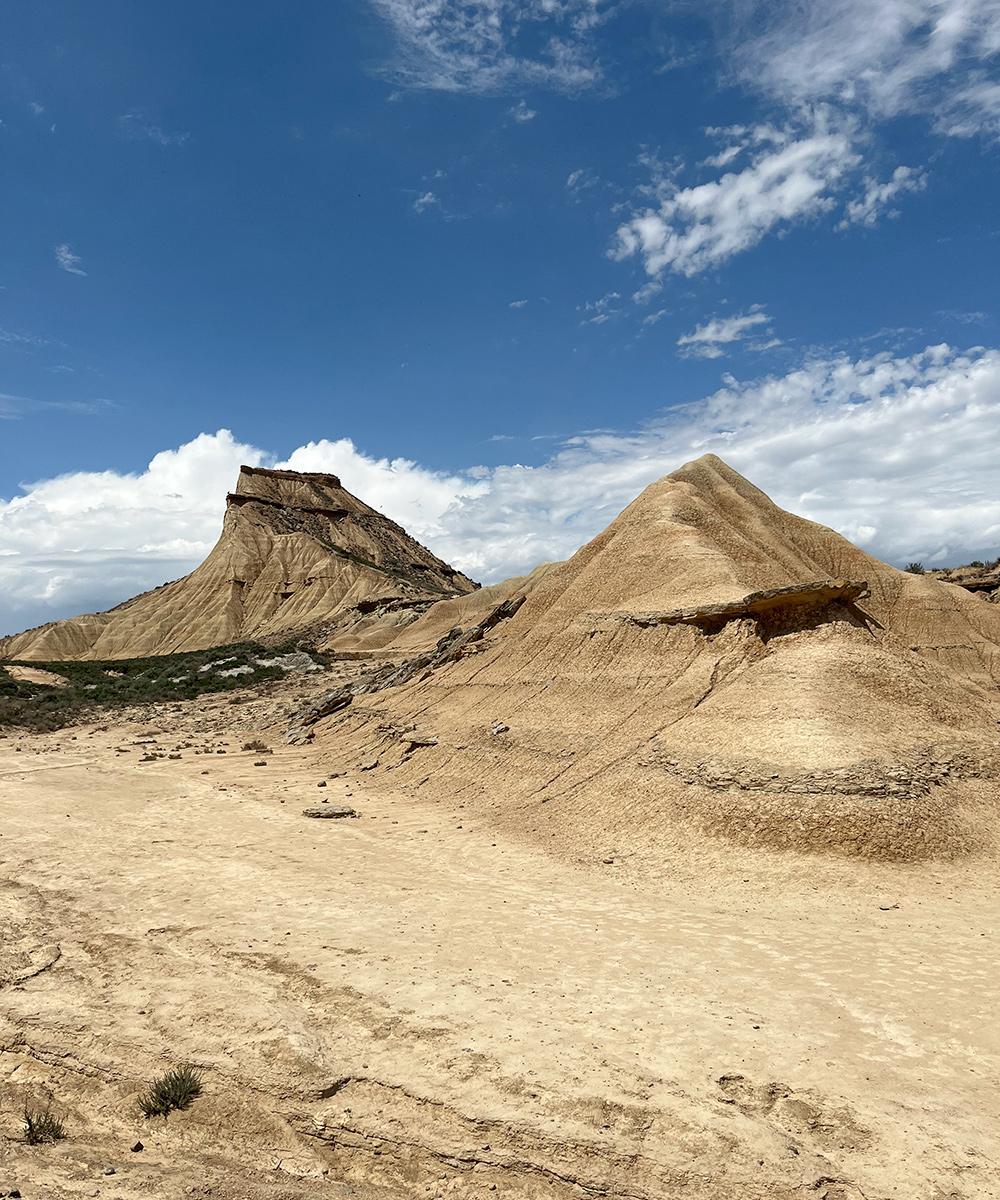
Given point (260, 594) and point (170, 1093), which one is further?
point (260, 594)

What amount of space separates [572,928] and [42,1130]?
613cm

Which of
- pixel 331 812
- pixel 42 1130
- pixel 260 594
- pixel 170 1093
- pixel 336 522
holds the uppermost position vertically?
pixel 336 522

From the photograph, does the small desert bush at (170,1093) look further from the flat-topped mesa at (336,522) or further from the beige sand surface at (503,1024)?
the flat-topped mesa at (336,522)

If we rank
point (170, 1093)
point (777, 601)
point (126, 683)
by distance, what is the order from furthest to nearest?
point (126, 683) < point (777, 601) < point (170, 1093)

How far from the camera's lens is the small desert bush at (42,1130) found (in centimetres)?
529

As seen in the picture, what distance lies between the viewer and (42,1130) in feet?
17.5

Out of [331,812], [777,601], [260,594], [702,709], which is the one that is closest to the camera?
[702,709]

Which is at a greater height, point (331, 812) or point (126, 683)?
point (126, 683)

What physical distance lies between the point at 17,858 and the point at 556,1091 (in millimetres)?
10866

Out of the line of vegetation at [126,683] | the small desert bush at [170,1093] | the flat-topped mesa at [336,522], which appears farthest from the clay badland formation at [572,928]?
the flat-topped mesa at [336,522]

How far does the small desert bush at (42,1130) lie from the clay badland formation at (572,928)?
0.51ft

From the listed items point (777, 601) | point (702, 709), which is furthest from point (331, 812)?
point (777, 601)

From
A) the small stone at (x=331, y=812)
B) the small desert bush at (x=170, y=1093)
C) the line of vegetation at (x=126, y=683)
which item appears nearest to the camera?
the small desert bush at (x=170, y=1093)

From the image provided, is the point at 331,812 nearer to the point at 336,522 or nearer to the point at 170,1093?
the point at 170,1093
